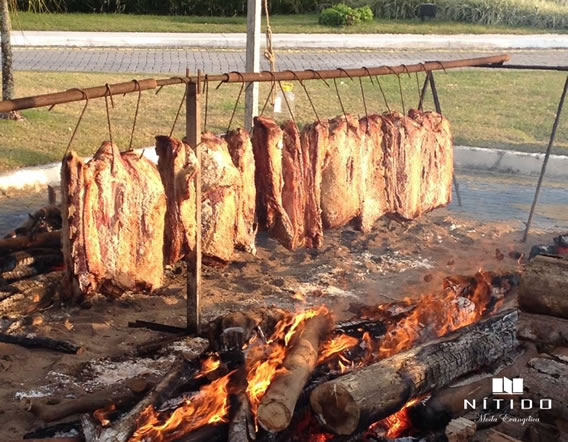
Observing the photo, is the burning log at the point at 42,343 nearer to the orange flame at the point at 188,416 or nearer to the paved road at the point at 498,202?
the orange flame at the point at 188,416

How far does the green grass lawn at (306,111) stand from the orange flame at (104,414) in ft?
24.4

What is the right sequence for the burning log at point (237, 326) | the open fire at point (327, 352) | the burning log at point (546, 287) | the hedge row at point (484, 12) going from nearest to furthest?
the open fire at point (327, 352)
the burning log at point (546, 287)
the burning log at point (237, 326)
the hedge row at point (484, 12)

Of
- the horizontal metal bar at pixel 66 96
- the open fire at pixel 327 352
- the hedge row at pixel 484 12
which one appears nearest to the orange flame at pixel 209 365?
the open fire at pixel 327 352

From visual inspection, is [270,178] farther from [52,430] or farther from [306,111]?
[306,111]

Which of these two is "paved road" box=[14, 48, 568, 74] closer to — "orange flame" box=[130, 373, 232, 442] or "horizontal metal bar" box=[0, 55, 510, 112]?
"horizontal metal bar" box=[0, 55, 510, 112]

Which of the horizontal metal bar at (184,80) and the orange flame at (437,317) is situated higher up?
the horizontal metal bar at (184,80)

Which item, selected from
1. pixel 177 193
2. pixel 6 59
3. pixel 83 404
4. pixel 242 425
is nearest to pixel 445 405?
pixel 242 425

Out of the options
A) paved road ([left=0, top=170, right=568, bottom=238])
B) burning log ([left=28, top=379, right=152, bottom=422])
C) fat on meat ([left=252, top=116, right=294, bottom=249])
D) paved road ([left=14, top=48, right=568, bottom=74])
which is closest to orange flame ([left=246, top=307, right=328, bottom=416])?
burning log ([left=28, top=379, right=152, bottom=422])

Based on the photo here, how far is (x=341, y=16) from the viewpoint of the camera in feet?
91.0

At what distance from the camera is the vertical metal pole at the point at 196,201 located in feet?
18.4

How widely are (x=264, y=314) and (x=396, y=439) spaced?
145cm

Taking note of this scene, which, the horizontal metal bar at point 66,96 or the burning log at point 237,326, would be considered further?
the burning log at point 237,326

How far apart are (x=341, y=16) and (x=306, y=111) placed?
1279 cm

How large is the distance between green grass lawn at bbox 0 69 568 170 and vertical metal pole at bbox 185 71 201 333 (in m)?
6.34
